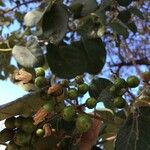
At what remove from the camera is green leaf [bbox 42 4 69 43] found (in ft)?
6.00

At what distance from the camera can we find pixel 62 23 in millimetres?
1832

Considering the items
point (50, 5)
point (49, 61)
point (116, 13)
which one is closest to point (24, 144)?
point (49, 61)

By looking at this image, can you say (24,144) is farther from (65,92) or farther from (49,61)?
(49,61)

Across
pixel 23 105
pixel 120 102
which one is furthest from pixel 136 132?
pixel 23 105

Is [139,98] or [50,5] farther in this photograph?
[50,5]

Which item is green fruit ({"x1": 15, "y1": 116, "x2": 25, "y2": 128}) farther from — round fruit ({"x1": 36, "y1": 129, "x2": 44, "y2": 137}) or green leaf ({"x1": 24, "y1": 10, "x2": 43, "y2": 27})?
green leaf ({"x1": 24, "y1": 10, "x2": 43, "y2": 27})

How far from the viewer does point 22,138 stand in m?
1.50

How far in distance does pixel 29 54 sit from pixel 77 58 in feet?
0.57

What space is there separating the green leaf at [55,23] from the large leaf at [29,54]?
86 millimetres

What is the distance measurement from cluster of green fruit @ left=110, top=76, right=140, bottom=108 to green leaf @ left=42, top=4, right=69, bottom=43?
31cm

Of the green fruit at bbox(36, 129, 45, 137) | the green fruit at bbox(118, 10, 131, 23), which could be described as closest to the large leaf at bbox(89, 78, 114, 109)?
the green fruit at bbox(36, 129, 45, 137)

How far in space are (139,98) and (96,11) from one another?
1.61 ft

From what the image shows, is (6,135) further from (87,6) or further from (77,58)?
(87,6)

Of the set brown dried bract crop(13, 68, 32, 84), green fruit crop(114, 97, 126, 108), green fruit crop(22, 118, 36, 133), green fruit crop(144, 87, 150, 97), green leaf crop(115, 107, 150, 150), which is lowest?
green leaf crop(115, 107, 150, 150)
